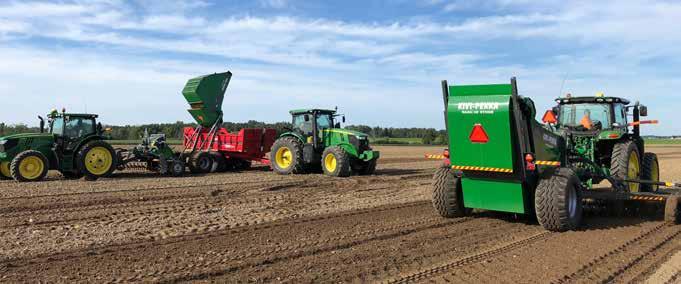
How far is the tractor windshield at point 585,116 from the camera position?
1054 cm

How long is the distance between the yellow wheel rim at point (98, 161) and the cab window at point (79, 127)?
65 centimetres

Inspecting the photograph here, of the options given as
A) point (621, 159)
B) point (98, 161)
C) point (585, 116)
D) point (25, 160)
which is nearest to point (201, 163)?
point (98, 161)

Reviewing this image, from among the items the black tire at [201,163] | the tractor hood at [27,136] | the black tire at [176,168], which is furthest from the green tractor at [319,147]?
the tractor hood at [27,136]

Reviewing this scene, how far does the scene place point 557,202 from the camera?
7258 mm

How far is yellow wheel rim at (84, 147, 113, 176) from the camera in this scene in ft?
47.1

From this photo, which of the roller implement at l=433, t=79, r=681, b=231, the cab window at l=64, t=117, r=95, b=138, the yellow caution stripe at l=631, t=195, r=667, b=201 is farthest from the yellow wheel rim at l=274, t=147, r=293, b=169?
the yellow caution stripe at l=631, t=195, r=667, b=201

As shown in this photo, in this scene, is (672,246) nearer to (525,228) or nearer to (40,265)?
(525,228)

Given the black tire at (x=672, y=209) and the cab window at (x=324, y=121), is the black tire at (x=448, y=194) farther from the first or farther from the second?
the cab window at (x=324, y=121)

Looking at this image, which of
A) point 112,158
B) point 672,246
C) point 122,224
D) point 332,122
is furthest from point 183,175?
point 672,246

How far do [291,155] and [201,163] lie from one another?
3077 mm

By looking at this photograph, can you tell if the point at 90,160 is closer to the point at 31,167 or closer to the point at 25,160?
the point at 31,167

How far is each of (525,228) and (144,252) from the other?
16.5ft

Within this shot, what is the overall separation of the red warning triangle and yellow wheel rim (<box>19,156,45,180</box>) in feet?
36.4

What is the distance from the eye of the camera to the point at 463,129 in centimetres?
745
